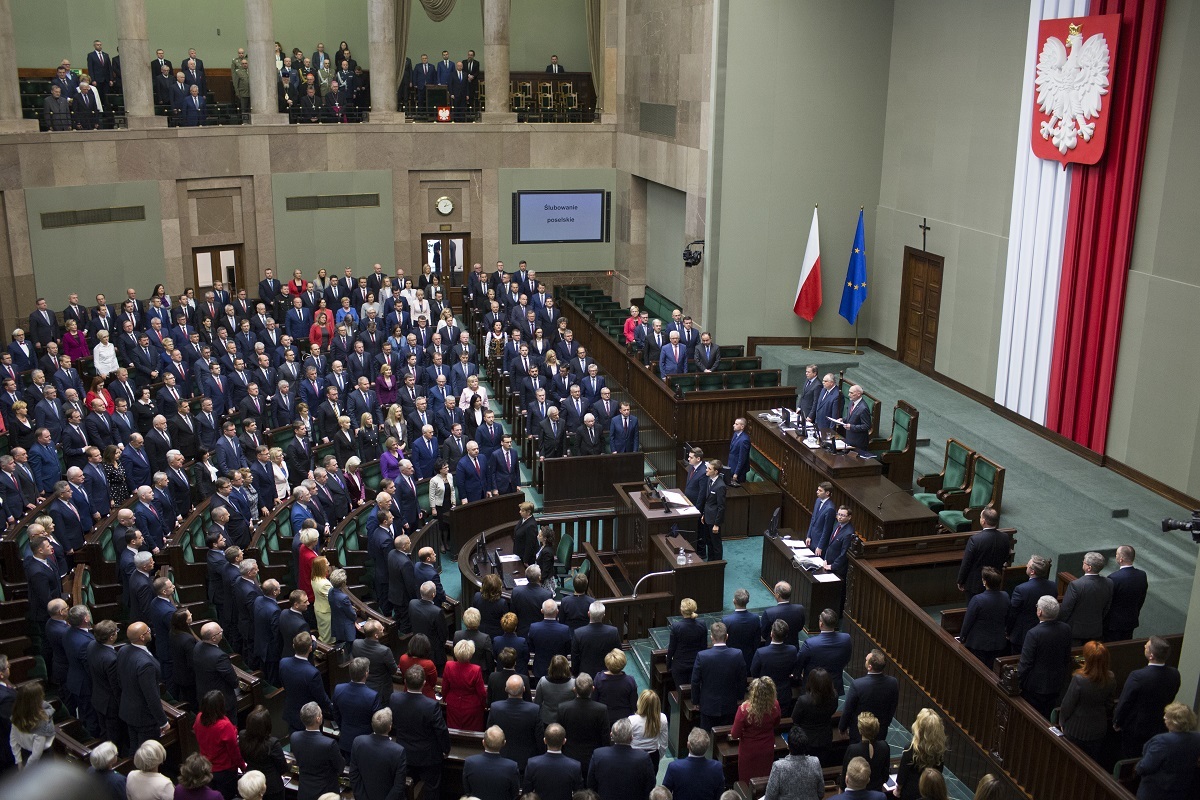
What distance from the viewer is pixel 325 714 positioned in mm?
7875

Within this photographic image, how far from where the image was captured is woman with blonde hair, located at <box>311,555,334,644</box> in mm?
8648

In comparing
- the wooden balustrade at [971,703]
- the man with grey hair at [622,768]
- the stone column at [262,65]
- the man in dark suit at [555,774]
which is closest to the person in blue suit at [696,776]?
the man with grey hair at [622,768]

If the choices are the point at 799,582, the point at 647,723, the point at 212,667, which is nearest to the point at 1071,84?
the point at 799,582

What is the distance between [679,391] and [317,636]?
6.24m

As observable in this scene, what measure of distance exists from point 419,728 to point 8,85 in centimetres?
1527

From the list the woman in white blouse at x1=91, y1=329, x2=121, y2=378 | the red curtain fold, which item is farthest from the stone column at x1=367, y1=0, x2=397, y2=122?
the red curtain fold

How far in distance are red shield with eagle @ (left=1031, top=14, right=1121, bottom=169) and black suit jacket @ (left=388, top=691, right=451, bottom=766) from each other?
9.83 m

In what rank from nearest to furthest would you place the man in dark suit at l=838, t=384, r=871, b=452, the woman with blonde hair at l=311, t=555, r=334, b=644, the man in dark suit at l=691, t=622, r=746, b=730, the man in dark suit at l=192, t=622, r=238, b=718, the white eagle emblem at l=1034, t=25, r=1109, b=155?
the man in dark suit at l=192, t=622, r=238, b=718 → the man in dark suit at l=691, t=622, r=746, b=730 → the woman with blonde hair at l=311, t=555, r=334, b=644 → the man in dark suit at l=838, t=384, r=871, b=452 → the white eagle emblem at l=1034, t=25, r=1109, b=155

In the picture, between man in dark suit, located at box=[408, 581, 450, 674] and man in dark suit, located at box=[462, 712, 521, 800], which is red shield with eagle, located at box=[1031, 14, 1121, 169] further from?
man in dark suit, located at box=[462, 712, 521, 800]

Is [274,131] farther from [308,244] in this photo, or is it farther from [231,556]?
[231,556]

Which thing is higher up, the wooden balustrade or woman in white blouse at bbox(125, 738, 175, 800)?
woman in white blouse at bbox(125, 738, 175, 800)

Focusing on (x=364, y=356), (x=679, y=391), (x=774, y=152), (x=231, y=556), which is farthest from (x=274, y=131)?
(x=231, y=556)

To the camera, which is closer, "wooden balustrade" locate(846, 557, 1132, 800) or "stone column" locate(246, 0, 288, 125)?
"wooden balustrade" locate(846, 557, 1132, 800)

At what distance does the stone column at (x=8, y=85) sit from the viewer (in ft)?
57.0
